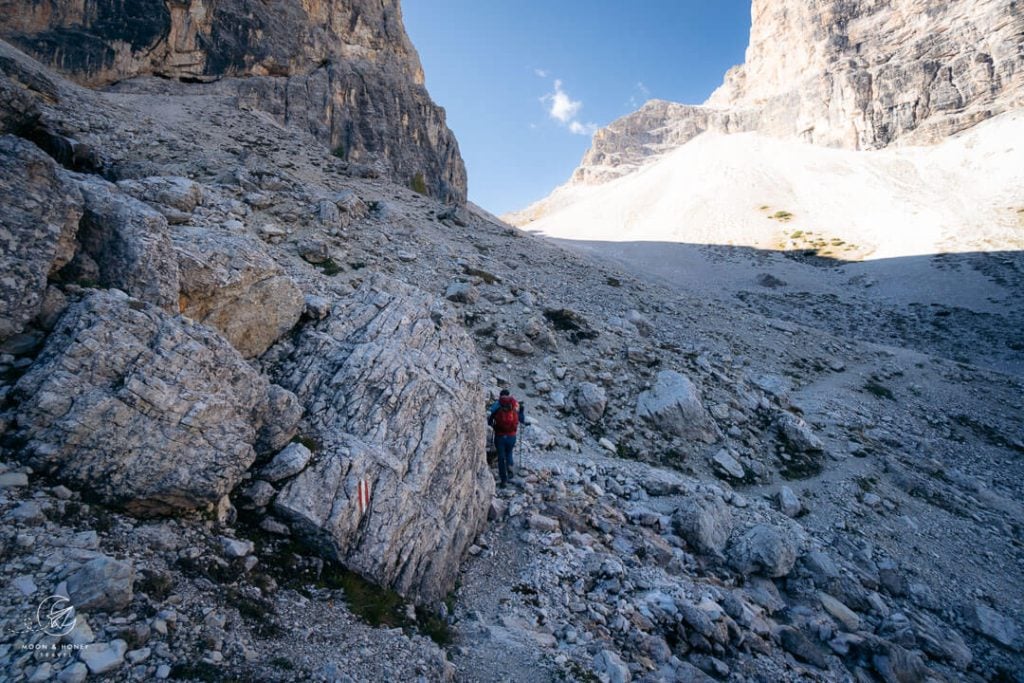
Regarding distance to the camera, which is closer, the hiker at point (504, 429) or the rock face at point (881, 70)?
the hiker at point (504, 429)

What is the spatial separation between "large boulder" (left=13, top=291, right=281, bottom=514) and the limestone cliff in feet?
359

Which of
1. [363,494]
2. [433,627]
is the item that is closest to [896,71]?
[363,494]

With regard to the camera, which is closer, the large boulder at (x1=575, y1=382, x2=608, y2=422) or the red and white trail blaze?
the red and white trail blaze

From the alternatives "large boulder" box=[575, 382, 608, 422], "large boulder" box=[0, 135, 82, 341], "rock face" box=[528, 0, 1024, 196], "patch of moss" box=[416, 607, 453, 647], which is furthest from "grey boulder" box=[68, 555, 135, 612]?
"rock face" box=[528, 0, 1024, 196]

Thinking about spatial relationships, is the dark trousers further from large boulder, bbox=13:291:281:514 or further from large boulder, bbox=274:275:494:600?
large boulder, bbox=13:291:281:514

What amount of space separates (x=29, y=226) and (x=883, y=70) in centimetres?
12463

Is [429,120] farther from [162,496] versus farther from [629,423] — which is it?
[162,496]

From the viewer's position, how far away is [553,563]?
873cm

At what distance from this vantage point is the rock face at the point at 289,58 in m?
28.3

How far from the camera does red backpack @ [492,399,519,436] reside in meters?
10.8

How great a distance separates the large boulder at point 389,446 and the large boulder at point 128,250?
236cm

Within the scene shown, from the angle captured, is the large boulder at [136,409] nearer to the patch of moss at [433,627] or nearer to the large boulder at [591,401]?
the patch of moss at [433,627]

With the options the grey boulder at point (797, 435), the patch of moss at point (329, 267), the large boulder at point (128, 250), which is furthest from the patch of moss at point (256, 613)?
the grey boulder at point (797, 435)

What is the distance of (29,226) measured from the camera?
20.2 feet
